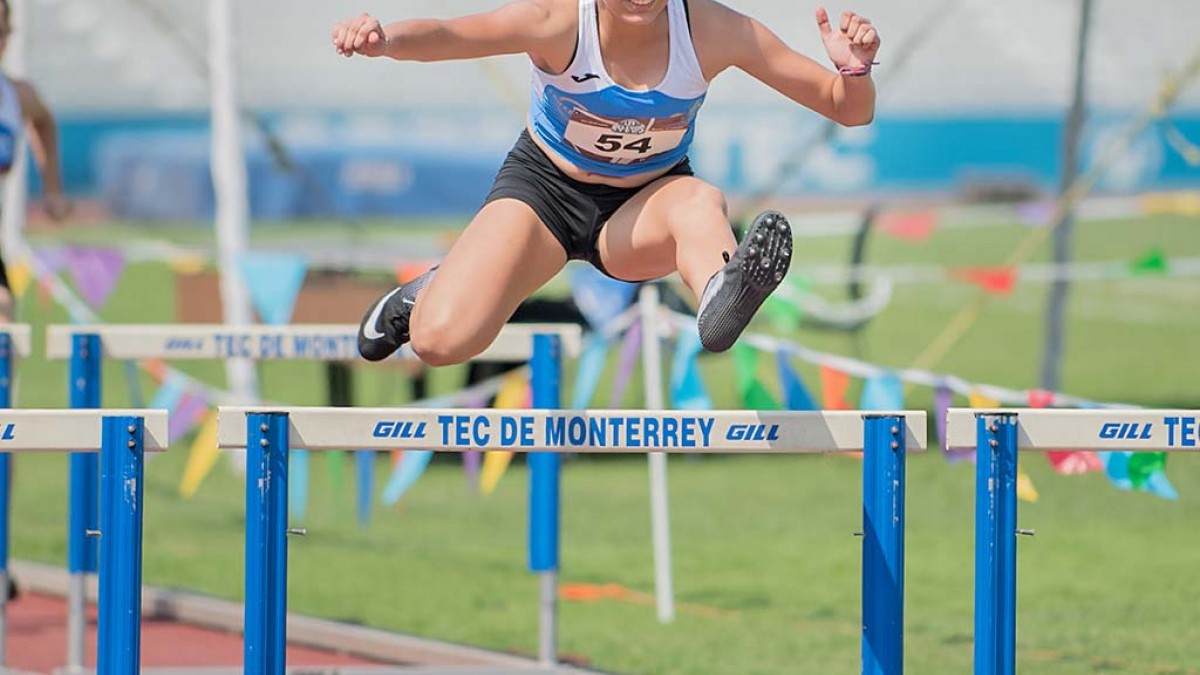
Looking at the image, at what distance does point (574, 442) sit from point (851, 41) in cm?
121

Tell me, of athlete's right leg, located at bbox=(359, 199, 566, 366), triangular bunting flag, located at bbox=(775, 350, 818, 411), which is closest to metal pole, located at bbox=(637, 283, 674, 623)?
triangular bunting flag, located at bbox=(775, 350, 818, 411)

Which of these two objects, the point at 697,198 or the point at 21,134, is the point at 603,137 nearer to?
the point at 697,198

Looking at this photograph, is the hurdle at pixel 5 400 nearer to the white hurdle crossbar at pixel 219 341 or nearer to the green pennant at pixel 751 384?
the white hurdle crossbar at pixel 219 341

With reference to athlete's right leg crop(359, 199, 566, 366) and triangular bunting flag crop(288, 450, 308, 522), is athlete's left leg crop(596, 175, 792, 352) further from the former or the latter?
triangular bunting flag crop(288, 450, 308, 522)

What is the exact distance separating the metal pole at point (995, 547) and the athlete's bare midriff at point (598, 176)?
4.39 feet

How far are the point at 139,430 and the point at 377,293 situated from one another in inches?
284

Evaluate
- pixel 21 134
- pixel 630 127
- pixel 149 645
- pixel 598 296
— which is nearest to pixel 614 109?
pixel 630 127

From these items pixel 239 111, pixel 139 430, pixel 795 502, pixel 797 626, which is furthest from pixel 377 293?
pixel 139 430

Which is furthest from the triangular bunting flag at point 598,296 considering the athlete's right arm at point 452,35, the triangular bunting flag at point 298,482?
the athlete's right arm at point 452,35

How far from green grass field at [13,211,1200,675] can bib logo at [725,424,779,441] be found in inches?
82.2

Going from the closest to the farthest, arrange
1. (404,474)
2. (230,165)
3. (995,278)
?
(404,474) → (995,278) → (230,165)

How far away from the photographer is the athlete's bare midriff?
488cm

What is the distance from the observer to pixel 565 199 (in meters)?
4.89

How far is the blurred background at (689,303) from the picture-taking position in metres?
6.97
